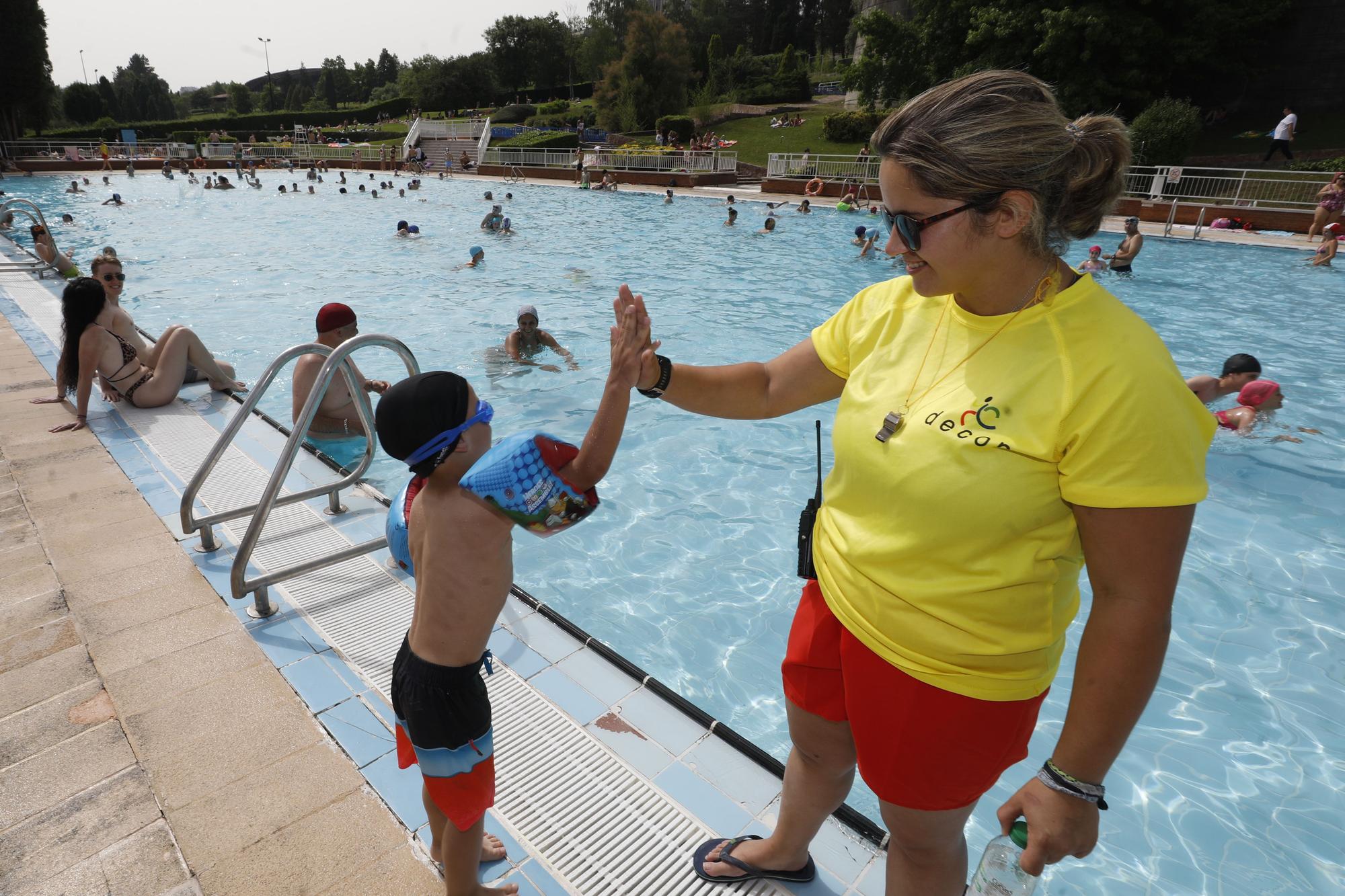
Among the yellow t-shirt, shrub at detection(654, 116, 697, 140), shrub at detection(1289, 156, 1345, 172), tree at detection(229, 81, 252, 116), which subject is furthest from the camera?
tree at detection(229, 81, 252, 116)

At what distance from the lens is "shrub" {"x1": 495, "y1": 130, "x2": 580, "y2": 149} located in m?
43.2

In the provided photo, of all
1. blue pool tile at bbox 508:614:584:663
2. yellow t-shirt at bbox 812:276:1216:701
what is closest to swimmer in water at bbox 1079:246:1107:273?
blue pool tile at bbox 508:614:584:663

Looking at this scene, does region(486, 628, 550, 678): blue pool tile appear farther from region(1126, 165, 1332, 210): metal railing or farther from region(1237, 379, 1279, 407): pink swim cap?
region(1126, 165, 1332, 210): metal railing

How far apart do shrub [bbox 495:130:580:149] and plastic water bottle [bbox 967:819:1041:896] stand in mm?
44954

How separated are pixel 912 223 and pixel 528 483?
992 millimetres

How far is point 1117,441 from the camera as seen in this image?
120 cm

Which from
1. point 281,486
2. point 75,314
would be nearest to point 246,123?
point 75,314

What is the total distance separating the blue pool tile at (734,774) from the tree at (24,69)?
61260mm

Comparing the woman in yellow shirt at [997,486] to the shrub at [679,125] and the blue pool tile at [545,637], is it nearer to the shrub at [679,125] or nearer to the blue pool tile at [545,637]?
the blue pool tile at [545,637]

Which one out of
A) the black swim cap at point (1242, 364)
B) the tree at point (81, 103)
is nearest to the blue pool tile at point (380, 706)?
the black swim cap at point (1242, 364)

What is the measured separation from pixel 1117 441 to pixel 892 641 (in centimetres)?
60

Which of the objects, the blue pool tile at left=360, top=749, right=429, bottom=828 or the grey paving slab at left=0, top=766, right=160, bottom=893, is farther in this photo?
the blue pool tile at left=360, top=749, right=429, bottom=828

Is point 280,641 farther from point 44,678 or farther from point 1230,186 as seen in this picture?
point 1230,186

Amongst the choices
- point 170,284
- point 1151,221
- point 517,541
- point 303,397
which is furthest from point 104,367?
point 1151,221
